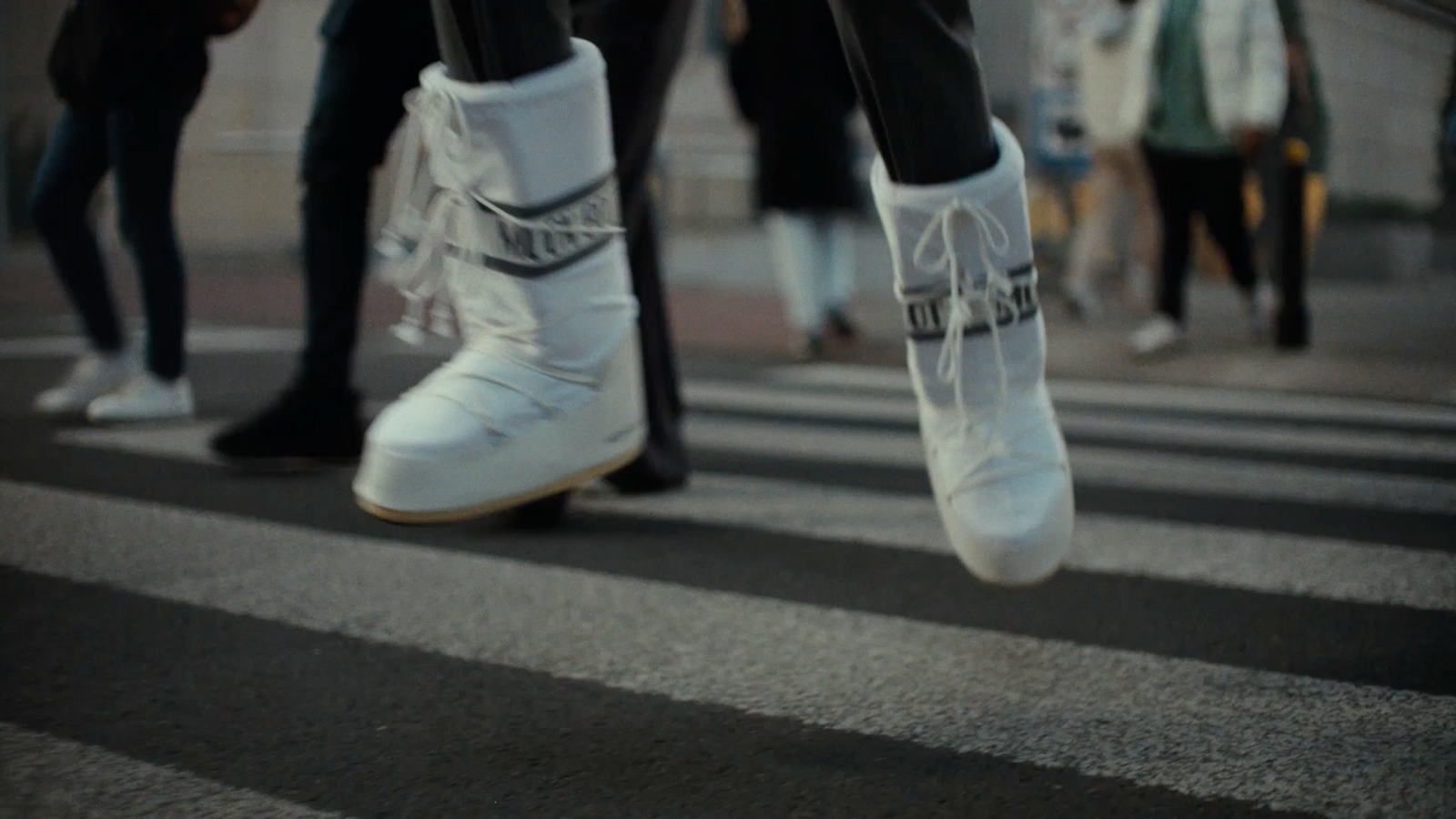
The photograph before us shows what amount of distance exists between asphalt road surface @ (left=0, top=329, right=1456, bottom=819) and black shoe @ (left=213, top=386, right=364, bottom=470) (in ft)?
0.25

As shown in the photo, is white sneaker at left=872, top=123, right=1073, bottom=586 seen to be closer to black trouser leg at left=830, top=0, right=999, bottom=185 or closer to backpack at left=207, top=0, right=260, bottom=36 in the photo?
black trouser leg at left=830, top=0, right=999, bottom=185

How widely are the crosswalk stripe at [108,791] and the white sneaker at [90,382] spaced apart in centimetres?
341

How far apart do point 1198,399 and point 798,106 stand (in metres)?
2.51

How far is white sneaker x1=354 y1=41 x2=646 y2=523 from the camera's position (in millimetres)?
1937

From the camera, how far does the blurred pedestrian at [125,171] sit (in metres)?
4.21

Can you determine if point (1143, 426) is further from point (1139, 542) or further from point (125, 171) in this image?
point (125, 171)

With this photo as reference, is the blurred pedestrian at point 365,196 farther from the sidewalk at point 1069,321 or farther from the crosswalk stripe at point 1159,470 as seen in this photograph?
the sidewalk at point 1069,321

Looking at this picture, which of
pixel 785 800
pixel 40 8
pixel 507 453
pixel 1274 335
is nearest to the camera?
pixel 785 800

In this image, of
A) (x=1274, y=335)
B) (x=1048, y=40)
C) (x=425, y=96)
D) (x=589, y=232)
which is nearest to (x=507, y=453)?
(x=589, y=232)

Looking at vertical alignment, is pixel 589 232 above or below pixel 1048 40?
above

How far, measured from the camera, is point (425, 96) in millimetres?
2006

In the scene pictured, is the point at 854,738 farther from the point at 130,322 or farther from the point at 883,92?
the point at 130,322

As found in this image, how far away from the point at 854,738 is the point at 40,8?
13.6 metres

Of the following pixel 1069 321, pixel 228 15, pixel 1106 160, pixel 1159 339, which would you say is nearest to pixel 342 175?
pixel 228 15
